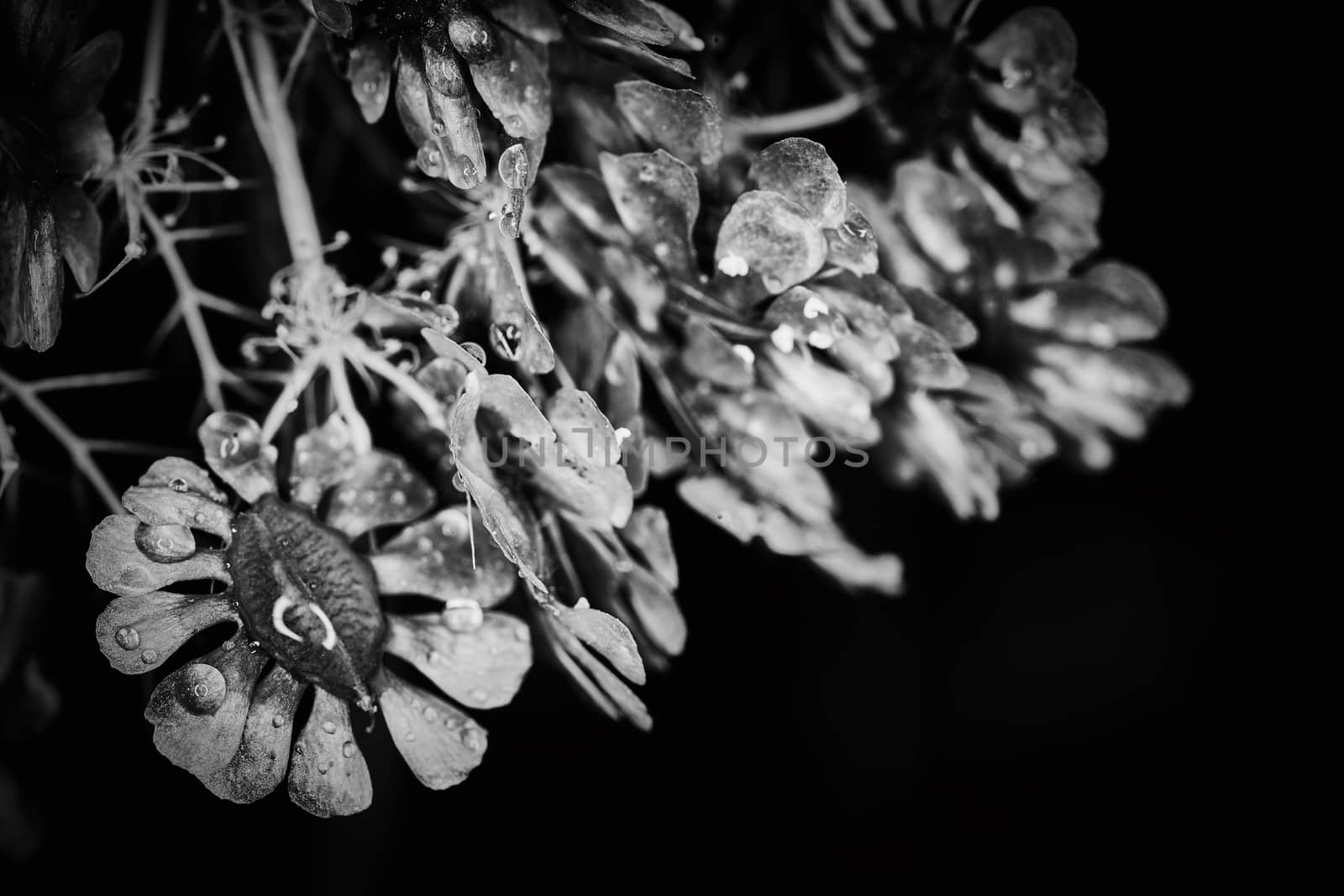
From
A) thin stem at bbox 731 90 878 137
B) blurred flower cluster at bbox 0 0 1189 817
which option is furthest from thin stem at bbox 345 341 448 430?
thin stem at bbox 731 90 878 137

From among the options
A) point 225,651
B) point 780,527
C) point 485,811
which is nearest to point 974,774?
point 485,811

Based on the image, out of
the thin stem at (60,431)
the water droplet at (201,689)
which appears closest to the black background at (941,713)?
the thin stem at (60,431)

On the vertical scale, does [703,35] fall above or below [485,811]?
above

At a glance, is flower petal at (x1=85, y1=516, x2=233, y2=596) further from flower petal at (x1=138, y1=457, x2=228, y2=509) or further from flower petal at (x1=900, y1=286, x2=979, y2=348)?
flower petal at (x1=900, y1=286, x2=979, y2=348)

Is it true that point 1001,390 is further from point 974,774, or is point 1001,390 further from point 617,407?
point 974,774

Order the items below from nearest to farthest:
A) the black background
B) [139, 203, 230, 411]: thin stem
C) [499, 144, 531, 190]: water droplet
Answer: [499, 144, 531, 190]: water droplet
[139, 203, 230, 411]: thin stem
the black background

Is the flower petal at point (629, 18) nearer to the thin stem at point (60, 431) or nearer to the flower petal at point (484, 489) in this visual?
the flower petal at point (484, 489)

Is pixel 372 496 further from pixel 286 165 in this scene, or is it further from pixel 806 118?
pixel 806 118
